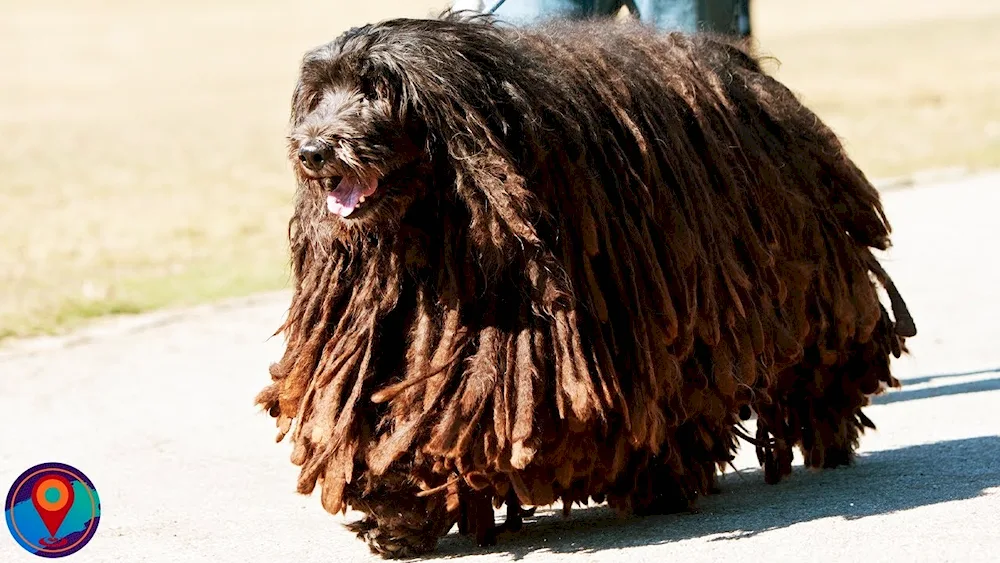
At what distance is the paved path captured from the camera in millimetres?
5000

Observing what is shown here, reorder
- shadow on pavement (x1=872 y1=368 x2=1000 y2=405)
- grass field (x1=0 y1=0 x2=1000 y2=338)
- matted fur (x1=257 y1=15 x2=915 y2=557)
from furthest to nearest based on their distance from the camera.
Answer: grass field (x1=0 y1=0 x2=1000 y2=338)
shadow on pavement (x1=872 y1=368 x2=1000 y2=405)
matted fur (x1=257 y1=15 x2=915 y2=557)

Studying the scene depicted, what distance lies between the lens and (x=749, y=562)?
4633mm

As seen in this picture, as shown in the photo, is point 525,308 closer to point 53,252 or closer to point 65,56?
point 53,252

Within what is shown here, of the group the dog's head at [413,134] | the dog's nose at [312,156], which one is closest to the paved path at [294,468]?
the dog's head at [413,134]

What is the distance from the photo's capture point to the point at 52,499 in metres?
5.11

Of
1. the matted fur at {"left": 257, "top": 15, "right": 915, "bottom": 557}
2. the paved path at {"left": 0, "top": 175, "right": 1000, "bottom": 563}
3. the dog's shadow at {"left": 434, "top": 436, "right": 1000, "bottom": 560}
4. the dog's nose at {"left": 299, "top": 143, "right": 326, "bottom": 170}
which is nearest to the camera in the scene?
the dog's nose at {"left": 299, "top": 143, "right": 326, "bottom": 170}

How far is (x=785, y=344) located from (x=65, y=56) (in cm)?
3489

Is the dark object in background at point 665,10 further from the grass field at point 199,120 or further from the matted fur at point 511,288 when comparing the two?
the matted fur at point 511,288

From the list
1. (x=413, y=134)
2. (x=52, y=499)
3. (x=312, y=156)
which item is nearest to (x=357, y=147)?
(x=312, y=156)

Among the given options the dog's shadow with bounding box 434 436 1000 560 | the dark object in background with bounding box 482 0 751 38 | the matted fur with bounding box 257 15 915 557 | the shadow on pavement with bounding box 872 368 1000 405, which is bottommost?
the dog's shadow with bounding box 434 436 1000 560

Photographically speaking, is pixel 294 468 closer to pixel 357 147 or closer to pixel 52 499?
pixel 52 499

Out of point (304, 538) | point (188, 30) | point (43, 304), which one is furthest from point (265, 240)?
point (188, 30)

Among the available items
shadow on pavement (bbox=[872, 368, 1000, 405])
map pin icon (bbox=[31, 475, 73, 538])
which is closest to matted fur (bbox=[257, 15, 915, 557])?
map pin icon (bbox=[31, 475, 73, 538])

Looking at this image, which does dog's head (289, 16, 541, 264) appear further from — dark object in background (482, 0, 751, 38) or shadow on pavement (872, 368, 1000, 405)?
shadow on pavement (872, 368, 1000, 405)
